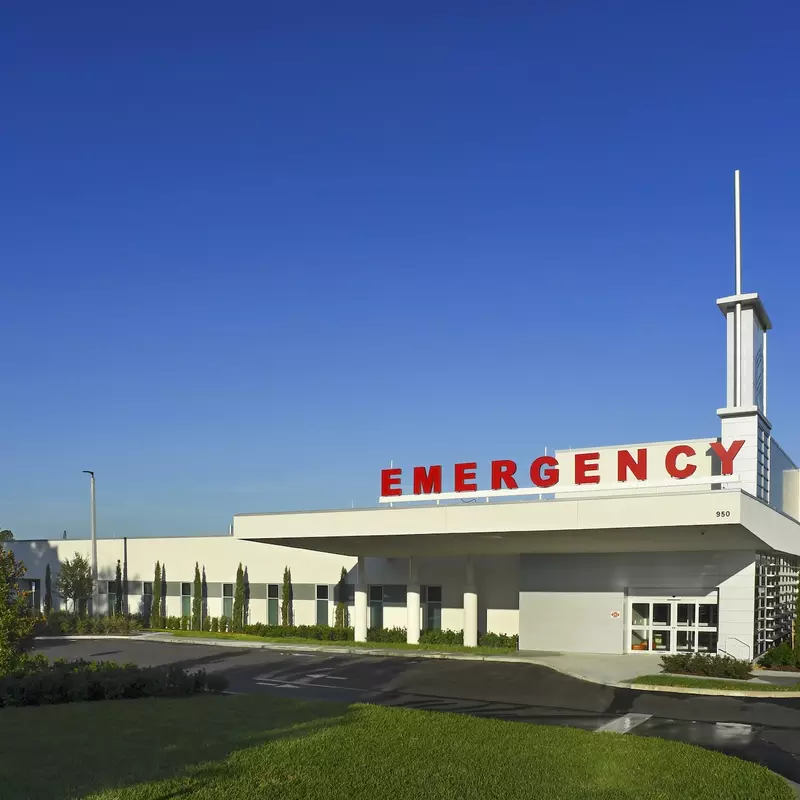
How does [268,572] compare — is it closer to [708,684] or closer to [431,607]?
[431,607]

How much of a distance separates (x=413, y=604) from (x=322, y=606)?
7.95 metres

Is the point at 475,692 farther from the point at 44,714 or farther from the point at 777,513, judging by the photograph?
the point at 777,513

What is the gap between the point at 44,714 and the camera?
18.1 m

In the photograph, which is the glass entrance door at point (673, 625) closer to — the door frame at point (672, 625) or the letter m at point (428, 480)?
the door frame at point (672, 625)

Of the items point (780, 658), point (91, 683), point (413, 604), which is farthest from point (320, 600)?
point (91, 683)

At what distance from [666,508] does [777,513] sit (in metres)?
7.04

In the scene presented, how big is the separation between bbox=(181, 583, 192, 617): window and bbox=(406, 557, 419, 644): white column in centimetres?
1672

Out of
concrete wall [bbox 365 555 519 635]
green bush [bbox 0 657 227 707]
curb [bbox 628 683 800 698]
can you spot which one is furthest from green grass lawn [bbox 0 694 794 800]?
concrete wall [bbox 365 555 519 635]

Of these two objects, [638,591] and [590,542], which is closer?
[590,542]

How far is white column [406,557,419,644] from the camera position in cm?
4062

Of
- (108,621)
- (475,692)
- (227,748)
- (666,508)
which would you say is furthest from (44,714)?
(108,621)

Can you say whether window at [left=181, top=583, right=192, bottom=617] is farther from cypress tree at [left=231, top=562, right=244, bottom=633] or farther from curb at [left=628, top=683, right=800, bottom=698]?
curb at [left=628, top=683, right=800, bottom=698]

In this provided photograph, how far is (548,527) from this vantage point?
31094mm

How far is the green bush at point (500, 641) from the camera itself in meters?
39.3
